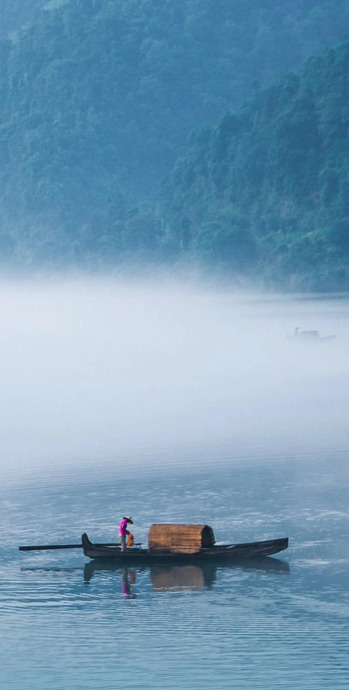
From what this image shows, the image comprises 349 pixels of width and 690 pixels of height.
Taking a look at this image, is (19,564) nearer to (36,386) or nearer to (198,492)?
(198,492)

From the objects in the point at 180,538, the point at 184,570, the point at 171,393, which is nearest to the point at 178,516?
the point at 180,538

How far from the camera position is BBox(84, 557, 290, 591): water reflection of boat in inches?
1299

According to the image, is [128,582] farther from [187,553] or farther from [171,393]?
[171,393]

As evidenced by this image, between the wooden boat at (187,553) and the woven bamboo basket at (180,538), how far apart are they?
0.10 metres

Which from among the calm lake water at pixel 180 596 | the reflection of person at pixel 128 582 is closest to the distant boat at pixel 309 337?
the calm lake water at pixel 180 596

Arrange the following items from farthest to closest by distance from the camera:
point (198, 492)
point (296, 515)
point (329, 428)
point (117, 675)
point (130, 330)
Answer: point (130, 330) < point (329, 428) < point (198, 492) < point (296, 515) < point (117, 675)

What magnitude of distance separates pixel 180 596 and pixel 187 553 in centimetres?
256

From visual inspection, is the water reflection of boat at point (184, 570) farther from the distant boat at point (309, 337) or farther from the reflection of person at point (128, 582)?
the distant boat at point (309, 337)

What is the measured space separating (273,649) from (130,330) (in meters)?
122

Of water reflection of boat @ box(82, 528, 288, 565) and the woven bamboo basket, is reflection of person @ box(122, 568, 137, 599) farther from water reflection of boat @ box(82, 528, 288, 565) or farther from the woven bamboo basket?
the woven bamboo basket

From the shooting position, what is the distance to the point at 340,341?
108312 mm

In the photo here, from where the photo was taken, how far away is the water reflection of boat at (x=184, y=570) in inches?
1299

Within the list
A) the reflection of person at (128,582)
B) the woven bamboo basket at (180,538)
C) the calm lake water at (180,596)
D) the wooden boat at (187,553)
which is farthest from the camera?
the woven bamboo basket at (180,538)

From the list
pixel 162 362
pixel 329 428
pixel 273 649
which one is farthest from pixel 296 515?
pixel 162 362
